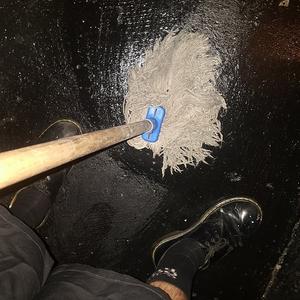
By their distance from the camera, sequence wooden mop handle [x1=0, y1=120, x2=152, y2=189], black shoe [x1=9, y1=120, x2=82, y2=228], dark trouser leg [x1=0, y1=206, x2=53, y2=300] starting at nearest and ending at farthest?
wooden mop handle [x1=0, y1=120, x2=152, y2=189] → dark trouser leg [x1=0, y1=206, x2=53, y2=300] → black shoe [x1=9, y1=120, x2=82, y2=228]

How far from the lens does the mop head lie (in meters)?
1.70

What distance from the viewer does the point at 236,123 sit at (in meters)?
1.78

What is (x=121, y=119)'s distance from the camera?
6.35 feet

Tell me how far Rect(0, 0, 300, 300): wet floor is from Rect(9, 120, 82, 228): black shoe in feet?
0.24

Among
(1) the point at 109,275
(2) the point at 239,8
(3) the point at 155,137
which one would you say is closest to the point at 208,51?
(2) the point at 239,8

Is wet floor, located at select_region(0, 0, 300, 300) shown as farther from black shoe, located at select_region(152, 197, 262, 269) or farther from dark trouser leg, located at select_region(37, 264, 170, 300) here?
dark trouser leg, located at select_region(37, 264, 170, 300)

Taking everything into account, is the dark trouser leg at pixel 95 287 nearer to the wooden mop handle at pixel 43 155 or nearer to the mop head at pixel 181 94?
the wooden mop handle at pixel 43 155

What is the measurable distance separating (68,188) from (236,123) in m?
1.06

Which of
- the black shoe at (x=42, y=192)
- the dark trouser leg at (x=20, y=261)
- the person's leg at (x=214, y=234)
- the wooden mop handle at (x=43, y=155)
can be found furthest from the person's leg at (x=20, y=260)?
the person's leg at (x=214, y=234)

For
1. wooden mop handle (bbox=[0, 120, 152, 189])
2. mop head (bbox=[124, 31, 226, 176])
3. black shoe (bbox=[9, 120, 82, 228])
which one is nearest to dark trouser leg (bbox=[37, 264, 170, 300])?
wooden mop handle (bbox=[0, 120, 152, 189])

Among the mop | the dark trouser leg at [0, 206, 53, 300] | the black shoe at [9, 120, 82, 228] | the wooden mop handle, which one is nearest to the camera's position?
the wooden mop handle

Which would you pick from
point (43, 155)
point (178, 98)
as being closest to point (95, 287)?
point (43, 155)

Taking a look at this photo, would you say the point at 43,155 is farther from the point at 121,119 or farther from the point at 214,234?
the point at 214,234

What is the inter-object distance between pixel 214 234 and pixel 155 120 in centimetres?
72
